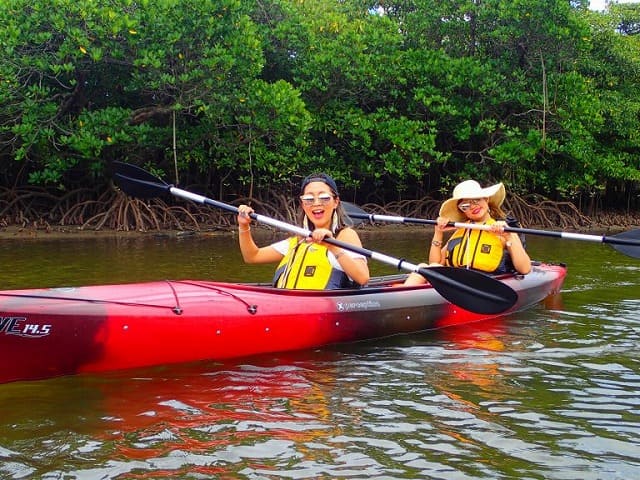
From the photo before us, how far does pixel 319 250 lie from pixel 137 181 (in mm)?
1878

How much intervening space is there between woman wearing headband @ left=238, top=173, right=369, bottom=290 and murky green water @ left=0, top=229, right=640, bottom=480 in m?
0.46

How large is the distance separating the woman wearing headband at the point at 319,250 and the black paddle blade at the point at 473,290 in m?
0.47

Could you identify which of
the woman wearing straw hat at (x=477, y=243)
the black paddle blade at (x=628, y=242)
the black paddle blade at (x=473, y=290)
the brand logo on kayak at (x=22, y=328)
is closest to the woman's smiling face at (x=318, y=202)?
the black paddle blade at (x=473, y=290)

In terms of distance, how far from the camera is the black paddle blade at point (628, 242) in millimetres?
5137

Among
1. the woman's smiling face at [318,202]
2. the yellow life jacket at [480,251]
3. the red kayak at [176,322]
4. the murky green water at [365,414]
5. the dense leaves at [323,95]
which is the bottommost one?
the murky green water at [365,414]

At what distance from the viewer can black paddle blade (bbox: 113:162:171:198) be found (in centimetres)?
551

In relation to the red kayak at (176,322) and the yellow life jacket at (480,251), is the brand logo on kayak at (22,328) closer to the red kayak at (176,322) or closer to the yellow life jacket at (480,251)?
the red kayak at (176,322)

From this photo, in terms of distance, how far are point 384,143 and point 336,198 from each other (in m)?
10.5

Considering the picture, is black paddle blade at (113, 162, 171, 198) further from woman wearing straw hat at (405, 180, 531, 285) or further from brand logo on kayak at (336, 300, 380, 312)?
woman wearing straw hat at (405, 180, 531, 285)

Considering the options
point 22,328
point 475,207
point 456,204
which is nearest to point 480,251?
point 475,207

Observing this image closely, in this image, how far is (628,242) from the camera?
5117 mm

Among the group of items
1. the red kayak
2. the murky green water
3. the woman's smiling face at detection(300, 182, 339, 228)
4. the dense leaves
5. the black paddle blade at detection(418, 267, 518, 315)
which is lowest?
the murky green water

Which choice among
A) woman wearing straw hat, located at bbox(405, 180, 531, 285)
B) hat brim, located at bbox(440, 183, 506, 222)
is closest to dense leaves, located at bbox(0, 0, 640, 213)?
hat brim, located at bbox(440, 183, 506, 222)

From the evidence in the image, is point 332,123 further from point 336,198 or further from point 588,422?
point 588,422
